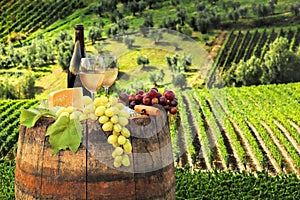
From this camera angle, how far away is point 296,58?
38969 mm

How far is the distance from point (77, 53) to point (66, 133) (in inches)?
49.8

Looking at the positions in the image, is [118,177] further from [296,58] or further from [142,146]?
[296,58]

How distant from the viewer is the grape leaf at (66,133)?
3.75 m

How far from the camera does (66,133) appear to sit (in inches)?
148

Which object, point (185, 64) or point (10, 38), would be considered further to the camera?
point (10, 38)

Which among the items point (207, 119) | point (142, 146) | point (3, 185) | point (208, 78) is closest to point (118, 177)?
point (142, 146)

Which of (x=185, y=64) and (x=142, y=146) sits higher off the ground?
(x=142, y=146)

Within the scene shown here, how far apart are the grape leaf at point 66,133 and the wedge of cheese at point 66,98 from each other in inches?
16.5

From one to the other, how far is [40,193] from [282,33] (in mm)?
46391

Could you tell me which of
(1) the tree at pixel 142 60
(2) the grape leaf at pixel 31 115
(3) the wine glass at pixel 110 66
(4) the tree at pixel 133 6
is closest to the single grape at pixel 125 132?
(2) the grape leaf at pixel 31 115

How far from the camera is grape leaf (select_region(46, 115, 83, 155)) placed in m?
3.75

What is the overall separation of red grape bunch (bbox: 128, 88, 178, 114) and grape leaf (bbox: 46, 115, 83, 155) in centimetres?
72

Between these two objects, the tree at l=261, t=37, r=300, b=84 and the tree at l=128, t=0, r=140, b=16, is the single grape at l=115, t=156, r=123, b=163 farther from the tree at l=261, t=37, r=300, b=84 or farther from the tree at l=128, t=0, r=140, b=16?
the tree at l=128, t=0, r=140, b=16

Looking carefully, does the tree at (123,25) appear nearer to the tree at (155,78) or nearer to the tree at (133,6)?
the tree at (133,6)
